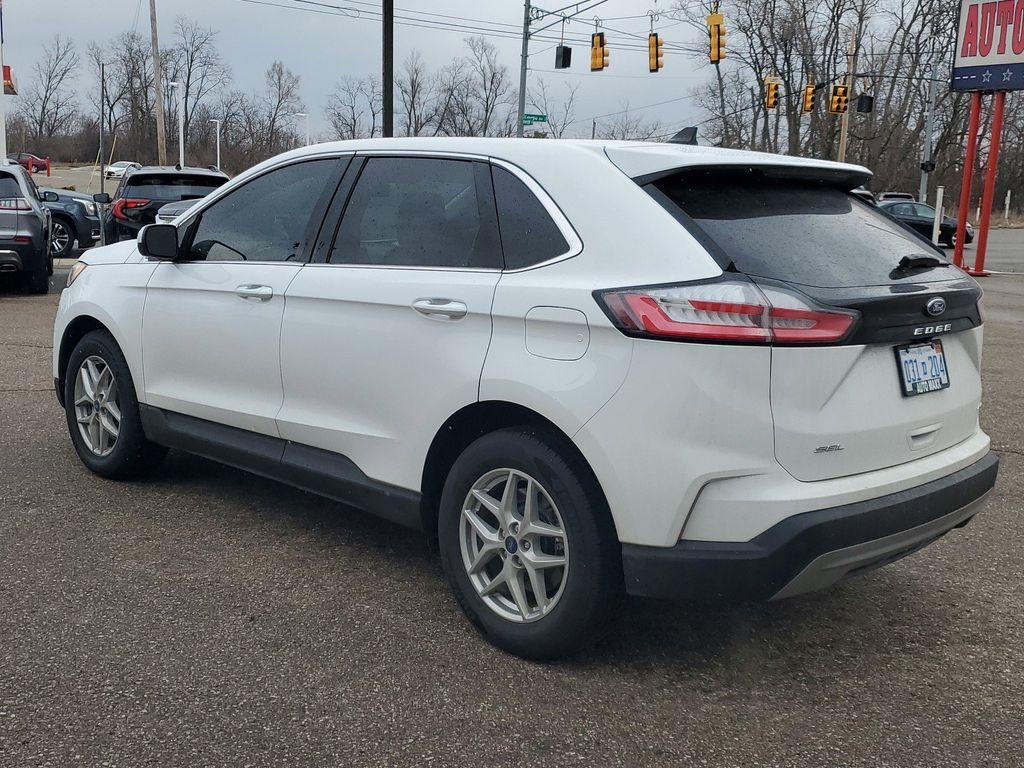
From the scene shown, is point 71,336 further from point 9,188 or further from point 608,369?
point 9,188

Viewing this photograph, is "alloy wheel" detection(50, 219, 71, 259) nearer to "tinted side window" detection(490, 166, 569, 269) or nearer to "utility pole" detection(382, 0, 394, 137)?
"utility pole" detection(382, 0, 394, 137)

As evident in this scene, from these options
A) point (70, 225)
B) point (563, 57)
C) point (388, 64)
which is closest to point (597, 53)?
point (563, 57)

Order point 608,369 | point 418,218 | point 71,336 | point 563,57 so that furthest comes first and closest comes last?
point 563,57 < point 71,336 < point 418,218 < point 608,369

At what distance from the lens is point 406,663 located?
10.7 ft

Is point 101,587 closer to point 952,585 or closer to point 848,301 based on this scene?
point 848,301

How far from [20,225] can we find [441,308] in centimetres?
1172

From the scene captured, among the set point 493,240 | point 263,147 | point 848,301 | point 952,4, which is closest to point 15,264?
point 493,240

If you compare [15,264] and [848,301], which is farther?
[15,264]

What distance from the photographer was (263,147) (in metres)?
75.5

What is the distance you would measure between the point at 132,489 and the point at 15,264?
387 inches

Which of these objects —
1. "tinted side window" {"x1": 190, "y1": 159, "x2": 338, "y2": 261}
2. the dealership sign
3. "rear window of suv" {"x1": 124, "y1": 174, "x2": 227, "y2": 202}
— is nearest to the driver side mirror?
"tinted side window" {"x1": 190, "y1": 159, "x2": 338, "y2": 261}

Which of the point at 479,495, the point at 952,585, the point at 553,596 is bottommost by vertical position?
the point at 952,585

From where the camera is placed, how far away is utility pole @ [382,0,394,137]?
20438 mm

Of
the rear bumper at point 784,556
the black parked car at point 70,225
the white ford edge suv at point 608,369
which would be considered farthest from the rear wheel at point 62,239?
the rear bumper at point 784,556
